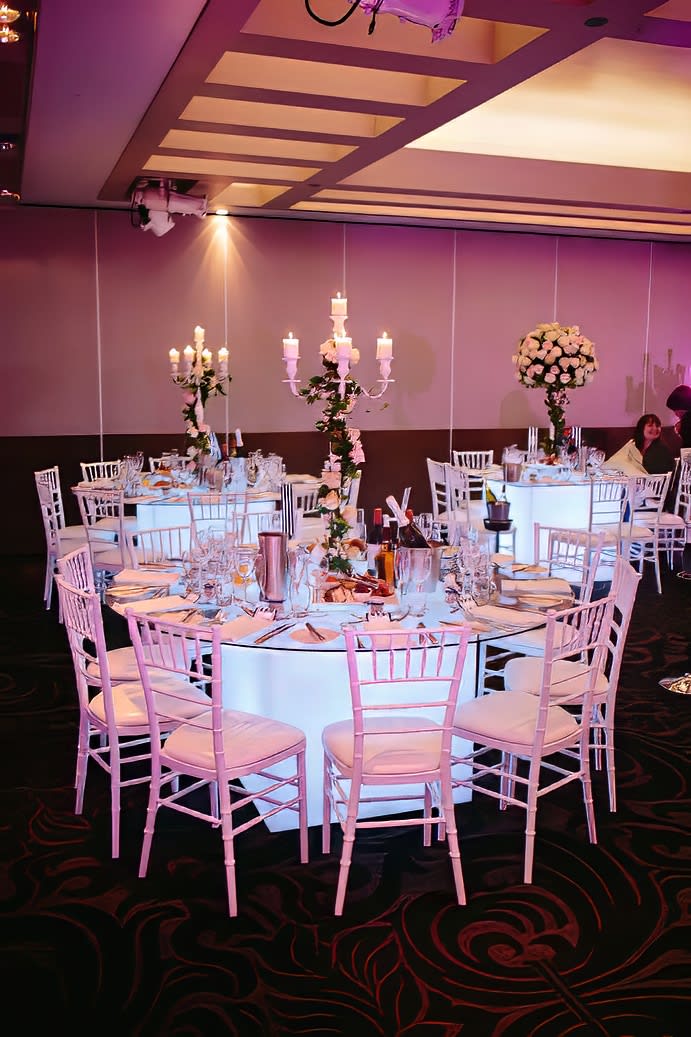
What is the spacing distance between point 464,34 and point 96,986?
4445 millimetres

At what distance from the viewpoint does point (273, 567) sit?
399 centimetres

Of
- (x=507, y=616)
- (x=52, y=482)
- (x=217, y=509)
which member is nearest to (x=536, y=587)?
(x=507, y=616)

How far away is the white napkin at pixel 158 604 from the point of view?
3869 millimetres

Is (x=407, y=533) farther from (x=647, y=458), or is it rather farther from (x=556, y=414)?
(x=647, y=458)

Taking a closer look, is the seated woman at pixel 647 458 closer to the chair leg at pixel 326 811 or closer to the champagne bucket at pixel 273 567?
the champagne bucket at pixel 273 567

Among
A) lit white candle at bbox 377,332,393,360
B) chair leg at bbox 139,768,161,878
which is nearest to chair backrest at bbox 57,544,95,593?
chair leg at bbox 139,768,161,878

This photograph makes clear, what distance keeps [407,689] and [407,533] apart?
0.66 metres

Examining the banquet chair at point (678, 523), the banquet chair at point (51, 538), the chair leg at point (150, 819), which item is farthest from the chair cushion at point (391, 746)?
the banquet chair at point (678, 523)

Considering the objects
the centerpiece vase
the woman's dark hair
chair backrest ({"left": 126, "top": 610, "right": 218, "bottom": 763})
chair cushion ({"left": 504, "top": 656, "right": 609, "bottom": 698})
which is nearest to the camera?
chair backrest ({"left": 126, "top": 610, "right": 218, "bottom": 763})

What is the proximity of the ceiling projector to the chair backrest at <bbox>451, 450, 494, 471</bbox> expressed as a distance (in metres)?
3.60

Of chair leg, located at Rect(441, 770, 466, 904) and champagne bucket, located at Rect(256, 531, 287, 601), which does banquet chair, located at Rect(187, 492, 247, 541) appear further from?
chair leg, located at Rect(441, 770, 466, 904)

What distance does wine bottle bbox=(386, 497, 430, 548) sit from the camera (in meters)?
4.02

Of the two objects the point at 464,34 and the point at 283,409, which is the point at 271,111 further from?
the point at 283,409

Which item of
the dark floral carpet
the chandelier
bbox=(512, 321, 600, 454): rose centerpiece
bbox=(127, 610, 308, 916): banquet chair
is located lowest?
the dark floral carpet
